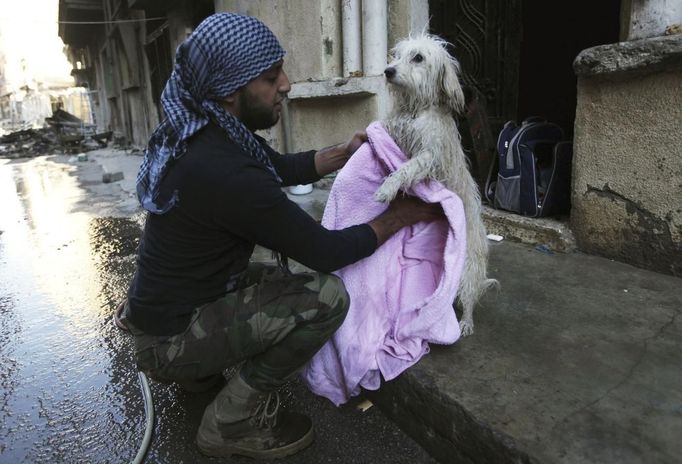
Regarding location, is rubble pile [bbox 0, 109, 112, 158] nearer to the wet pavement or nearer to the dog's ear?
the wet pavement

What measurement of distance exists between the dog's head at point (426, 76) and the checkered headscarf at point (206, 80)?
0.69m

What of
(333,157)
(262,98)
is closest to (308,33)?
(333,157)

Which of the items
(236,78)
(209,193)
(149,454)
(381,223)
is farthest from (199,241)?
(149,454)

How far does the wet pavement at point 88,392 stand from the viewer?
197 cm

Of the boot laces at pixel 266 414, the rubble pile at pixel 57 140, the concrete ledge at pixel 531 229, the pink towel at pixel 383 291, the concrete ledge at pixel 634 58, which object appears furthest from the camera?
the rubble pile at pixel 57 140

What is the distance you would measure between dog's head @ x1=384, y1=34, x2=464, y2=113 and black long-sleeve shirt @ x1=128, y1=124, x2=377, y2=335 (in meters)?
0.70

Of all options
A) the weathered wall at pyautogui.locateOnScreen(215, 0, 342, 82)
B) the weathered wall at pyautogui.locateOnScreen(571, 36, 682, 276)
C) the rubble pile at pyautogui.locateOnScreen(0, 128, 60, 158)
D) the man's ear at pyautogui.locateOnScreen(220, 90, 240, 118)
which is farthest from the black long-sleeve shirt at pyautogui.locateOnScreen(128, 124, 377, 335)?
the rubble pile at pyautogui.locateOnScreen(0, 128, 60, 158)

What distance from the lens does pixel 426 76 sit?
2.19 metres

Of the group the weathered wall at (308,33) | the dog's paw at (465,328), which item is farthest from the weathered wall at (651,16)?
the weathered wall at (308,33)

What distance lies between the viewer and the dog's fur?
2127 millimetres

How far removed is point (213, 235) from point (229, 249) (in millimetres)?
107

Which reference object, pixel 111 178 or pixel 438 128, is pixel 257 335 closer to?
pixel 438 128

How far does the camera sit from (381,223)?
6.75 ft

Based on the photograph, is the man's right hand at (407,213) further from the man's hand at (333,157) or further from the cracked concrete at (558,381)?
the cracked concrete at (558,381)
